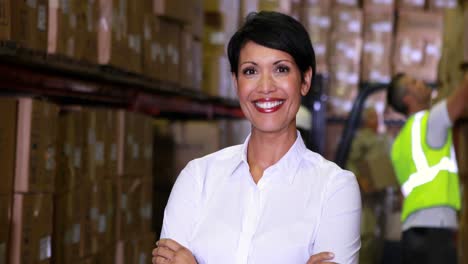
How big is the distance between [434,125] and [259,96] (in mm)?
1988

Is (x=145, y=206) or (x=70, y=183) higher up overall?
(x=70, y=183)

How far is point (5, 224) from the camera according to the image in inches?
109

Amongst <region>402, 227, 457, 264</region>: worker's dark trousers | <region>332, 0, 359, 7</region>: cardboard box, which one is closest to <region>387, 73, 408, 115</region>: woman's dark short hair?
<region>402, 227, 457, 264</region>: worker's dark trousers

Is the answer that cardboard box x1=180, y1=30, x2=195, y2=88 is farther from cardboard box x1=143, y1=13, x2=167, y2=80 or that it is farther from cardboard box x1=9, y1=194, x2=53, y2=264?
cardboard box x1=9, y1=194, x2=53, y2=264

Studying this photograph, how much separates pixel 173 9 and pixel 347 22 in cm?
317

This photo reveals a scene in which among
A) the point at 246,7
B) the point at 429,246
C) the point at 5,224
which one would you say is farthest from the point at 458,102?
the point at 246,7

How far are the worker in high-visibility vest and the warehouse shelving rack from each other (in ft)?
5.41

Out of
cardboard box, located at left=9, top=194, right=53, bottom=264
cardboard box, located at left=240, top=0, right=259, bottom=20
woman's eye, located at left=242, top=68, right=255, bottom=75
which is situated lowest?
cardboard box, located at left=9, top=194, right=53, bottom=264

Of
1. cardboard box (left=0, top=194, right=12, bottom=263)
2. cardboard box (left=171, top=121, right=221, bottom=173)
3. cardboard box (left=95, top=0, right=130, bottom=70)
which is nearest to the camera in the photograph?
cardboard box (left=0, top=194, right=12, bottom=263)

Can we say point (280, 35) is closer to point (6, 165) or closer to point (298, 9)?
point (6, 165)

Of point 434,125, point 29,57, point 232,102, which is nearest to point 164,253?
point 29,57

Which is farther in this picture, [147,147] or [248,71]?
[147,147]

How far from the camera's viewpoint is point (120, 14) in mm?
3979

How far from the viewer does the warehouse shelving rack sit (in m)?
3.11
